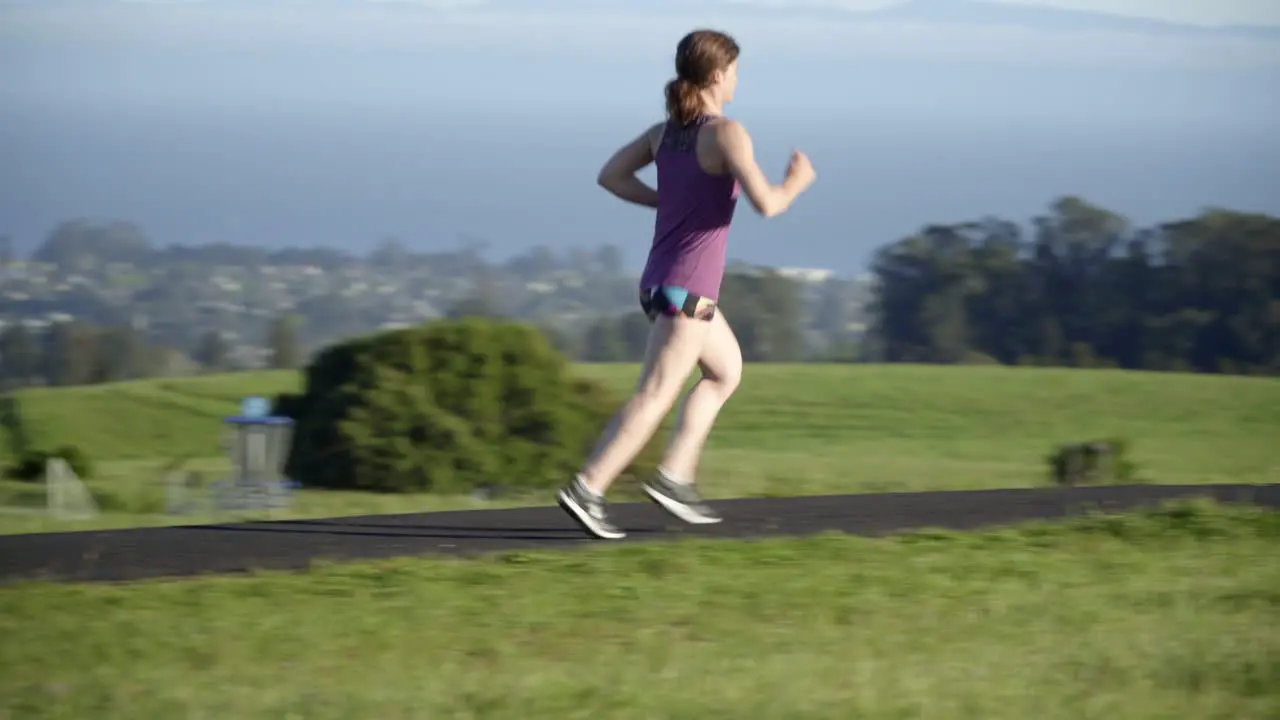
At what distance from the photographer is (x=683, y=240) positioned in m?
6.24

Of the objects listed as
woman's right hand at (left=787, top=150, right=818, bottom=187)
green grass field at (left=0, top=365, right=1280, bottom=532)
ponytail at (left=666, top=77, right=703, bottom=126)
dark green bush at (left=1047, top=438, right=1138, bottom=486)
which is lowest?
green grass field at (left=0, top=365, right=1280, bottom=532)

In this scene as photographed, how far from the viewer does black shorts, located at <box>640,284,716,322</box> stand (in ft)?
20.5

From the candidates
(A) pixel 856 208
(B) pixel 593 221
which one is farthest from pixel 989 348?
(A) pixel 856 208

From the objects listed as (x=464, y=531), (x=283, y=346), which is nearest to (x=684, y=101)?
(x=464, y=531)

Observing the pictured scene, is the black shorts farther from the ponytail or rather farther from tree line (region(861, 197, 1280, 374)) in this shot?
tree line (region(861, 197, 1280, 374))

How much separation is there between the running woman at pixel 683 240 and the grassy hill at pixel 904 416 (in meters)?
10.9

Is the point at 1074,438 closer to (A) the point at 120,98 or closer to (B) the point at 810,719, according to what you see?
(B) the point at 810,719

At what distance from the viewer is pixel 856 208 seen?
317 feet

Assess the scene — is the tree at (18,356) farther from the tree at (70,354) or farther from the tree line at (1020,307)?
the tree at (70,354)

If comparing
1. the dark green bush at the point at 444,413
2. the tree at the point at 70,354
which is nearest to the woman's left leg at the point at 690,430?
the dark green bush at the point at 444,413

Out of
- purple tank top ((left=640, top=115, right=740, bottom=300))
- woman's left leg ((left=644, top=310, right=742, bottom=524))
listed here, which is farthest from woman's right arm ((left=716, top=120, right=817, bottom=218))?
woman's left leg ((left=644, top=310, right=742, bottom=524))

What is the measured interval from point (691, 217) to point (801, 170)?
0.41m

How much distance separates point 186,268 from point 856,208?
53477 millimetres

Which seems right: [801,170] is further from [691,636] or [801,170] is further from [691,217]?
[691,636]
